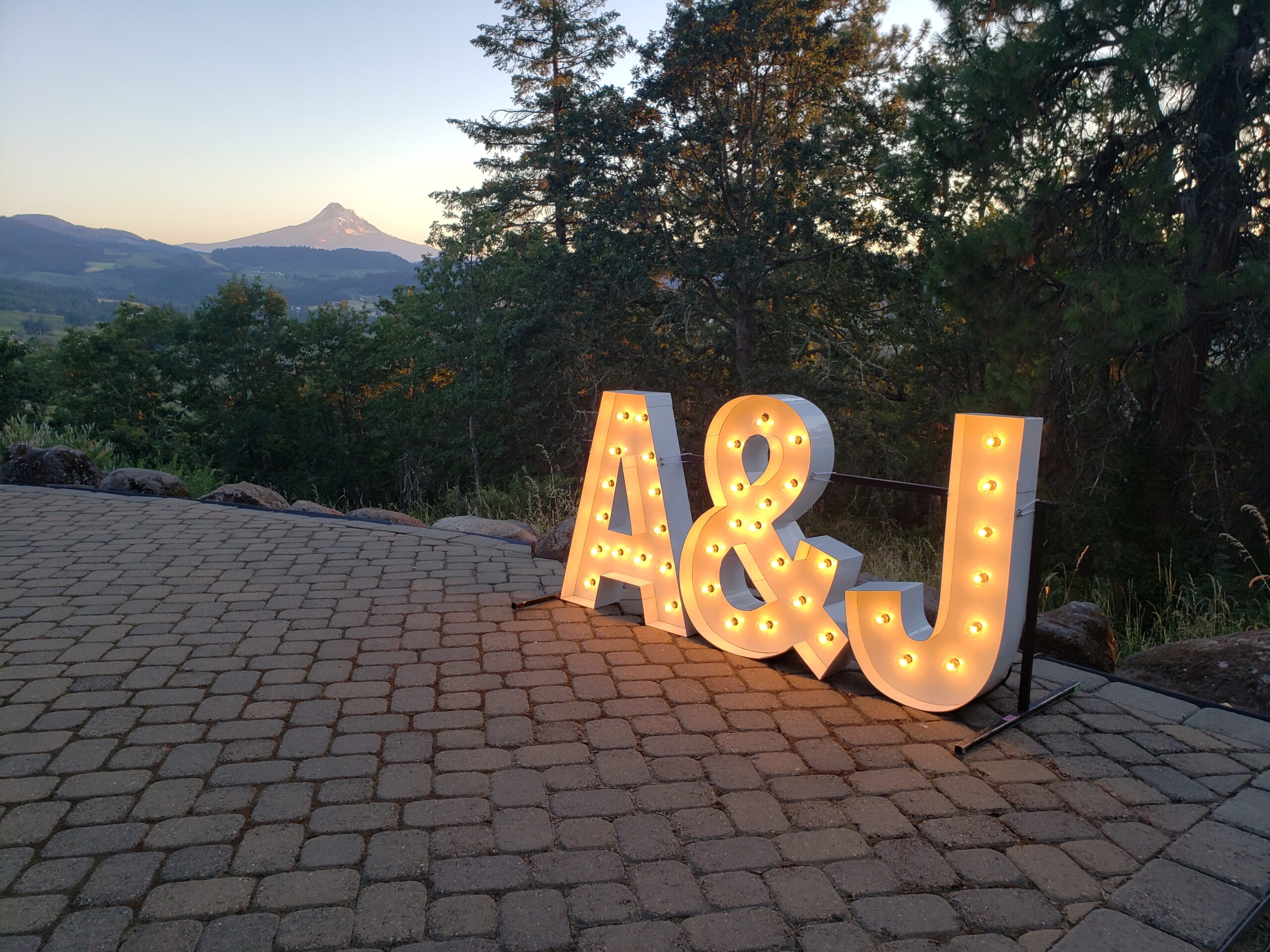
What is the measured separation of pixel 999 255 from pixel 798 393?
4.99m

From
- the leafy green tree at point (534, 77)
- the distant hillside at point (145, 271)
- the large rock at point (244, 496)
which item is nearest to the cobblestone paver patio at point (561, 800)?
the large rock at point (244, 496)

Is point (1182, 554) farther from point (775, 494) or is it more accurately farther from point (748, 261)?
point (748, 261)

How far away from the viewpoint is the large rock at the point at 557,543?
6363mm

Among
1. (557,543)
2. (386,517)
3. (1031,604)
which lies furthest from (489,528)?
(1031,604)

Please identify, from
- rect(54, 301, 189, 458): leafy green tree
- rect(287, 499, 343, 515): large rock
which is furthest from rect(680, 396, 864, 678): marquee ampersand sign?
rect(54, 301, 189, 458): leafy green tree

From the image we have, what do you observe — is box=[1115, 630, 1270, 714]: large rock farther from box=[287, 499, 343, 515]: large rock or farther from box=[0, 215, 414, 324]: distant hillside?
box=[0, 215, 414, 324]: distant hillside

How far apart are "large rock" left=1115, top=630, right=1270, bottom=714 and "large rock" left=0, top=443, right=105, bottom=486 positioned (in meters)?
10.1

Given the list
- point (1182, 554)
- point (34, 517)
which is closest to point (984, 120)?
point (1182, 554)

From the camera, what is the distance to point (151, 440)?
1318 inches

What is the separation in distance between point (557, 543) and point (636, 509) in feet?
5.57

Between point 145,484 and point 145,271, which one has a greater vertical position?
point 145,271

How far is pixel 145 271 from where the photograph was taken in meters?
103

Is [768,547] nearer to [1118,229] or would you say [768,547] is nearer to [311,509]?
[311,509]

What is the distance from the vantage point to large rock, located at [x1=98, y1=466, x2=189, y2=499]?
28.7 feet
